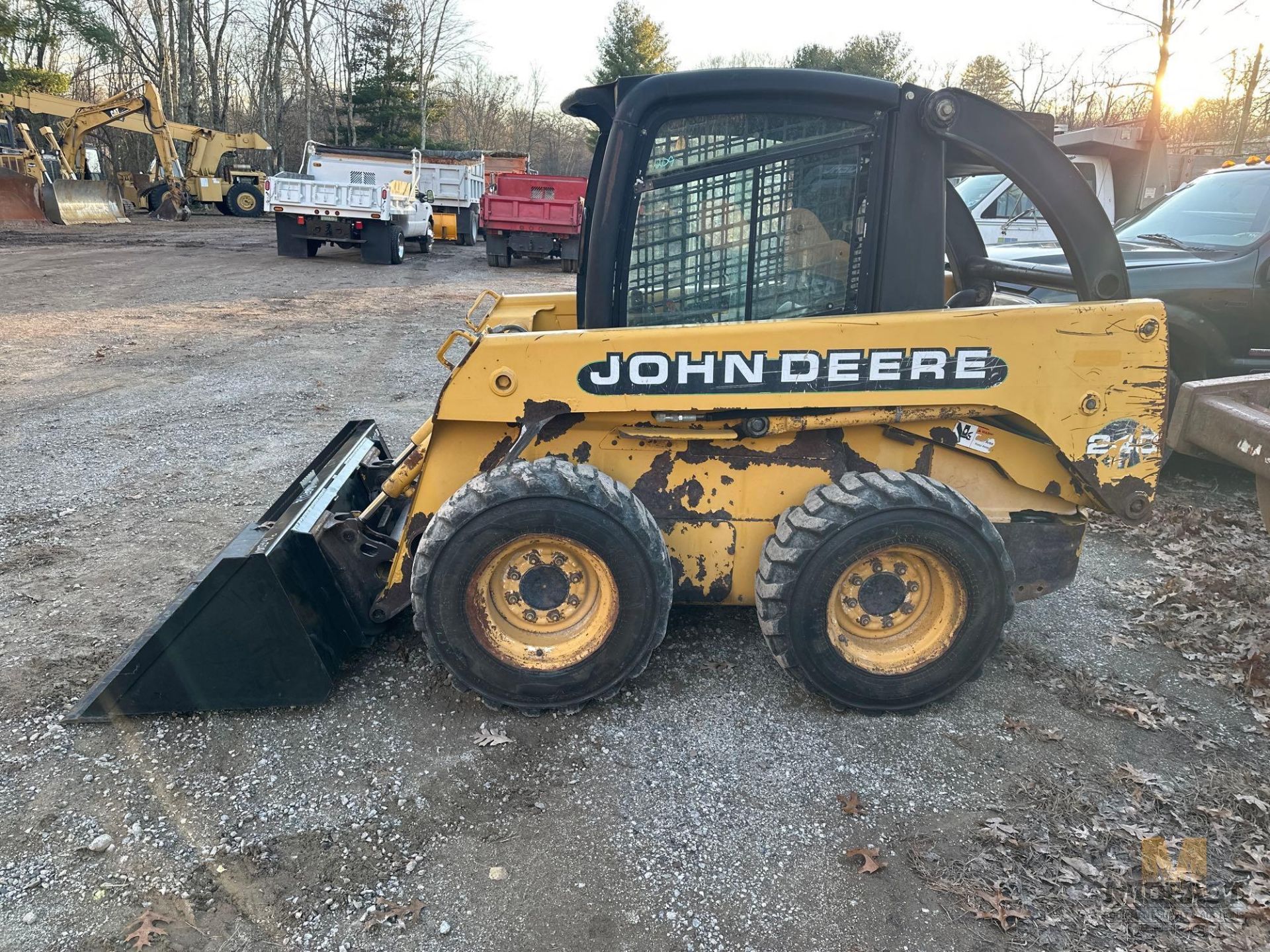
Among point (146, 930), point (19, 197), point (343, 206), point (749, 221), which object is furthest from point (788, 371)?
point (19, 197)

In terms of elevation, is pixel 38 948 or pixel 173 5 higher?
pixel 173 5

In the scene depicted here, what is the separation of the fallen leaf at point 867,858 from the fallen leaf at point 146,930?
203 centimetres

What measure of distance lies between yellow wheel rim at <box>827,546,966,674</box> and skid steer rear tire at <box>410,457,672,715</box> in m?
0.73

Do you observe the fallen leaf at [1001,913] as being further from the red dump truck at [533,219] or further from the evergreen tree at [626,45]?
the evergreen tree at [626,45]

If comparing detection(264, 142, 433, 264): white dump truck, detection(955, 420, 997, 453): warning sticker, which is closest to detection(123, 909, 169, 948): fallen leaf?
detection(955, 420, 997, 453): warning sticker

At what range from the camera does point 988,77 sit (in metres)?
39.0

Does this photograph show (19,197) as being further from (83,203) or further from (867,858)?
(867,858)

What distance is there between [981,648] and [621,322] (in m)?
1.91

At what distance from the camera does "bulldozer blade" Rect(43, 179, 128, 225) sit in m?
22.3

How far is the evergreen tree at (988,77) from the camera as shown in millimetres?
37281

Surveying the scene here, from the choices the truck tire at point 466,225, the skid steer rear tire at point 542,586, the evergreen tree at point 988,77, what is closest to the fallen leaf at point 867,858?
the skid steer rear tire at point 542,586

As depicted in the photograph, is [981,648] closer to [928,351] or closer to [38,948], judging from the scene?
[928,351]

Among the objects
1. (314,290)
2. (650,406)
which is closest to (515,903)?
(650,406)

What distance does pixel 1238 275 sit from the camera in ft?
19.2
